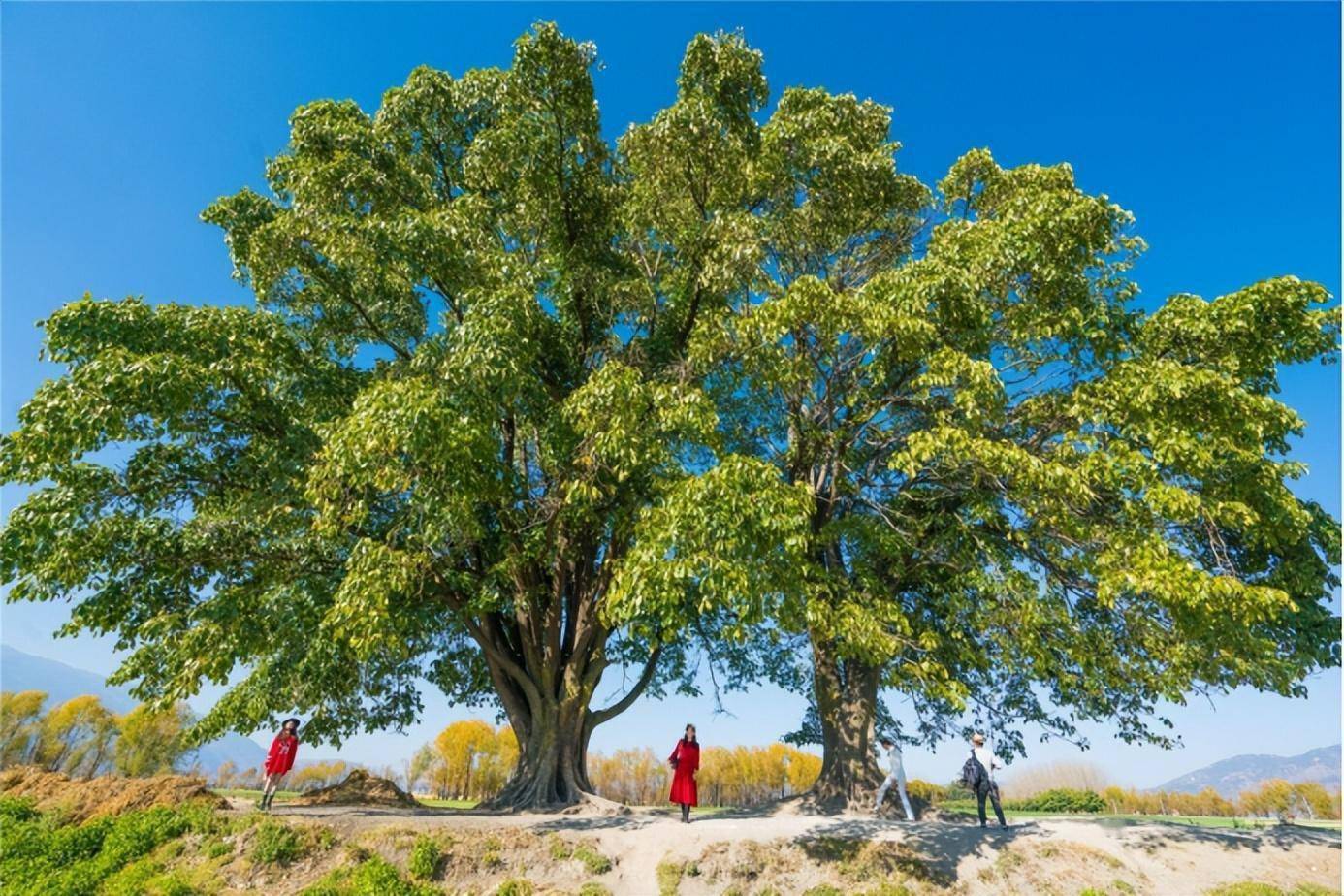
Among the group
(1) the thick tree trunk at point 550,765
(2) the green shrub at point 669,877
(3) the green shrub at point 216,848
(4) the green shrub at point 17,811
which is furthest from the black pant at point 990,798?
(4) the green shrub at point 17,811

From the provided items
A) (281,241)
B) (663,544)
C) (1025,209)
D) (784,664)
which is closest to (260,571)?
(281,241)

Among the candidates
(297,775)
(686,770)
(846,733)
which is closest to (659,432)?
(686,770)

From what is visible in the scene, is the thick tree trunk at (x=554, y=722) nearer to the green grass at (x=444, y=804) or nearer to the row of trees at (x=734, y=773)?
the green grass at (x=444, y=804)

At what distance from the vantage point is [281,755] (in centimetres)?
1274

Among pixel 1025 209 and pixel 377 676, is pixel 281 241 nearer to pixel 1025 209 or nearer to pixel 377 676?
pixel 377 676

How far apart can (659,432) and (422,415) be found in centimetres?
392

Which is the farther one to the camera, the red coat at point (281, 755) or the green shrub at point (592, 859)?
the red coat at point (281, 755)

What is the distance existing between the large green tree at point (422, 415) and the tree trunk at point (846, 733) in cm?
460

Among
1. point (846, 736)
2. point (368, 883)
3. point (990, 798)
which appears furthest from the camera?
point (846, 736)

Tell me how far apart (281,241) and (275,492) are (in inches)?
180

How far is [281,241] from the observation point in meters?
12.3

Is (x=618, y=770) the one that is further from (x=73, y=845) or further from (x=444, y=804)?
(x=73, y=845)

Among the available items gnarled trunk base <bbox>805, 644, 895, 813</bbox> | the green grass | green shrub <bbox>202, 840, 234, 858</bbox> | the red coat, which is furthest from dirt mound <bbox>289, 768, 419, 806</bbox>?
gnarled trunk base <bbox>805, 644, 895, 813</bbox>

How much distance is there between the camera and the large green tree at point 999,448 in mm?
10000
